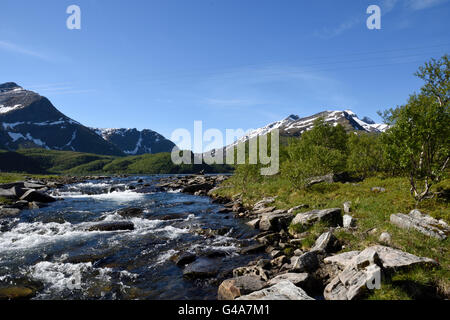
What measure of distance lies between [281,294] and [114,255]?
12042 millimetres

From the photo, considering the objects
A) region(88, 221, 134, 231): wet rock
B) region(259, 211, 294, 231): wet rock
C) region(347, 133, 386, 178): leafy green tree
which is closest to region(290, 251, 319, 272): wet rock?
region(259, 211, 294, 231): wet rock

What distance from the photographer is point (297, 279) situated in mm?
9578

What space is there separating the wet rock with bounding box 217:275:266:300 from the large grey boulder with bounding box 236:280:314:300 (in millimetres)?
762

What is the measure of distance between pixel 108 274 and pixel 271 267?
358 inches

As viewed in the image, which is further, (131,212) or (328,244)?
(131,212)

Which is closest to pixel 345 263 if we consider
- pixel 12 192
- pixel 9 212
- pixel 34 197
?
pixel 9 212

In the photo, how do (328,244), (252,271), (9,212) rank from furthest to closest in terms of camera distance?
1. (9,212)
2. (328,244)
3. (252,271)

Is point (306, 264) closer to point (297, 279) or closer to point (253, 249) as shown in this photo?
point (297, 279)

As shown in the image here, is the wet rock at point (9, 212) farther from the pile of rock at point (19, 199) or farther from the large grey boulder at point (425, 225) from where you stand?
the large grey boulder at point (425, 225)

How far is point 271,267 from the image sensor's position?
12.2 metres
